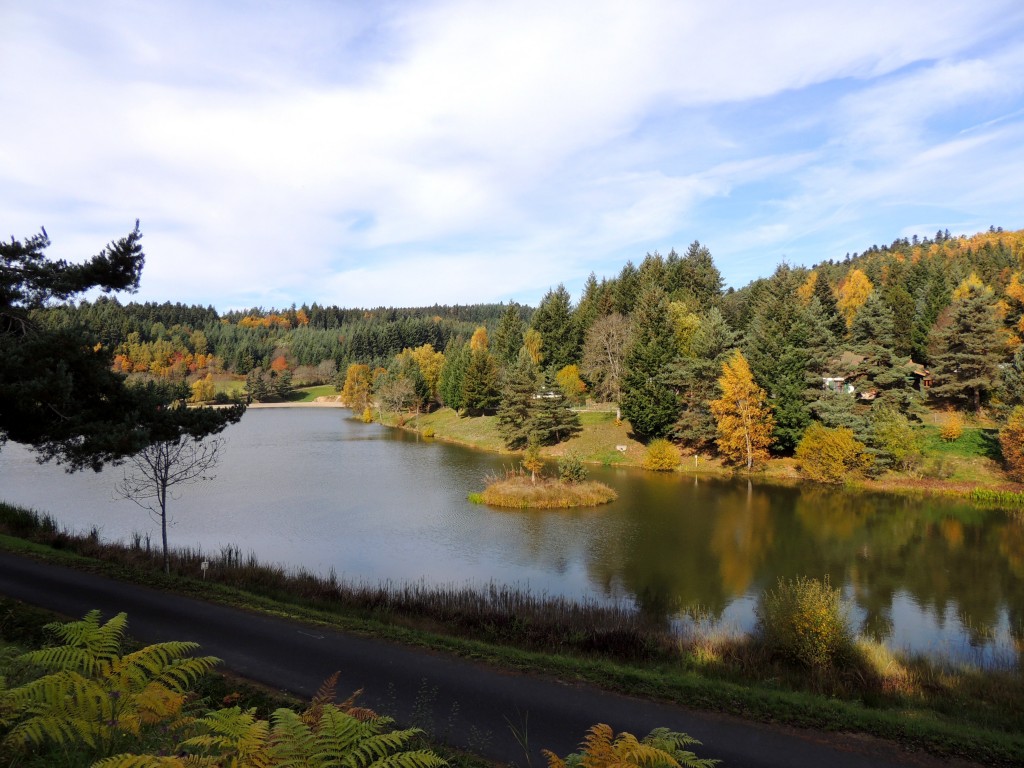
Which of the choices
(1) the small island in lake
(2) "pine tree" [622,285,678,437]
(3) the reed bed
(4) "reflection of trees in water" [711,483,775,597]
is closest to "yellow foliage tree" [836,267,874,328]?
(2) "pine tree" [622,285,678,437]

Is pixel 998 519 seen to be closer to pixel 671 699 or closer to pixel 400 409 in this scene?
pixel 671 699

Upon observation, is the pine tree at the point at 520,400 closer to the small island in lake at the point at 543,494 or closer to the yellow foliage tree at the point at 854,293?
the small island in lake at the point at 543,494

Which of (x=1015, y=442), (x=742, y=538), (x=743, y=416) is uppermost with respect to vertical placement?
(x=743, y=416)

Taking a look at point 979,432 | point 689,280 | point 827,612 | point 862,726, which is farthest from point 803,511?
point 689,280

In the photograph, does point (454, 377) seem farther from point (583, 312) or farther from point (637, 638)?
point (637, 638)

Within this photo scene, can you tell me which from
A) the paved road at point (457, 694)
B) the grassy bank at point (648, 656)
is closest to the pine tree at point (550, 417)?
the grassy bank at point (648, 656)

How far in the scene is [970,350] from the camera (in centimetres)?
4253

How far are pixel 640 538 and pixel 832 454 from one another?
18.8 metres

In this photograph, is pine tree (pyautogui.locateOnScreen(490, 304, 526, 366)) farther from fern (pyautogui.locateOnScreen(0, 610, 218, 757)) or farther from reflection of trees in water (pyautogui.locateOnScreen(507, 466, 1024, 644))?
fern (pyautogui.locateOnScreen(0, 610, 218, 757))

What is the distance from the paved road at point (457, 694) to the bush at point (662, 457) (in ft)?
116

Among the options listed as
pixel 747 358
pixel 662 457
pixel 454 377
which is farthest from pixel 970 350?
pixel 454 377

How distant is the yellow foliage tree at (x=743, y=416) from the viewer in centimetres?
4172

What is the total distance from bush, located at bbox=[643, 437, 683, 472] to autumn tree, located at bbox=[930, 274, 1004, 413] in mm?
19011

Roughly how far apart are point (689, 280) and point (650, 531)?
4661 centimetres
